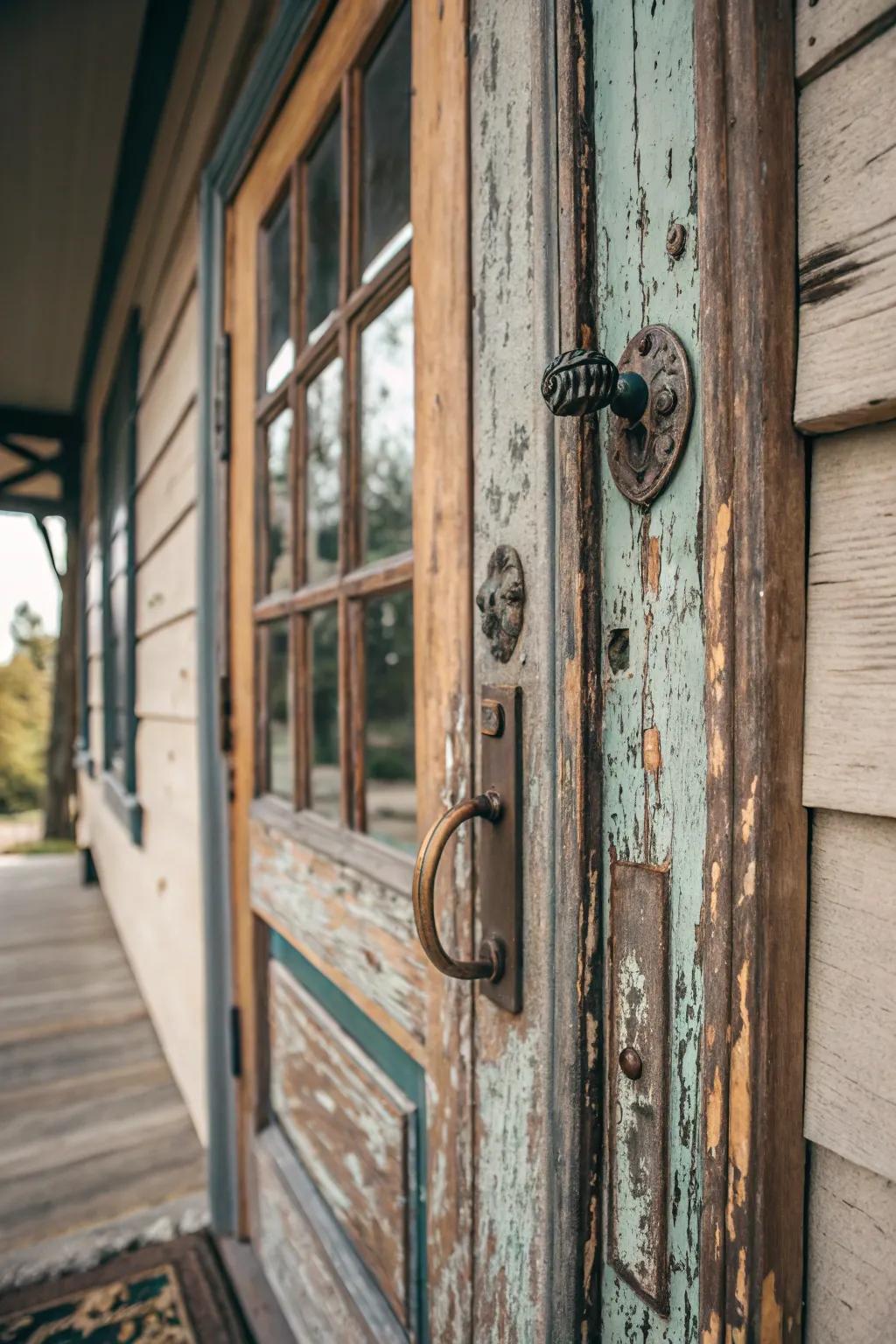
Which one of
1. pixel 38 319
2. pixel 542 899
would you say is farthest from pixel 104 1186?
pixel 38 319

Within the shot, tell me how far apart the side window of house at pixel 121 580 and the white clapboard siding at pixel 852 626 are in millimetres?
2673

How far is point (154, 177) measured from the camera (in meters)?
2.42

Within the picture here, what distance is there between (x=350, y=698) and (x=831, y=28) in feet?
2.72

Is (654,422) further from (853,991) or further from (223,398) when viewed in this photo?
(223,398)

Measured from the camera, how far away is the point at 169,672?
221 centimetres

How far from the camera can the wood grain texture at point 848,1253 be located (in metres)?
0.39

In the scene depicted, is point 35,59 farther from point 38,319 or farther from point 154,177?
point 38,319

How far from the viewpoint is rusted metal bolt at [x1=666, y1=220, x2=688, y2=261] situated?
18.7 inches

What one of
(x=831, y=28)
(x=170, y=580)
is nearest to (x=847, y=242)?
(x=831, y=28)

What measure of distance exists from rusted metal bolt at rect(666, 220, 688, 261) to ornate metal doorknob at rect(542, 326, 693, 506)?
5 cm

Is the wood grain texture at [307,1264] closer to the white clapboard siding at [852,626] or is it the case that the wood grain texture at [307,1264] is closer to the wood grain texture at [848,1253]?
the wood grain texture at [848,1253]

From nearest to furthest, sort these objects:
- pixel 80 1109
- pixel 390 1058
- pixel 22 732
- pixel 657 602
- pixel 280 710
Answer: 1. pixel 657 602
2. pixel 390 1058
3. pixel 80 1109
4. pixel 280 710
5. pixel 22 732

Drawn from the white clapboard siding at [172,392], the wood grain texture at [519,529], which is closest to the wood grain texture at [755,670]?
the wood grain texture at [519,529]

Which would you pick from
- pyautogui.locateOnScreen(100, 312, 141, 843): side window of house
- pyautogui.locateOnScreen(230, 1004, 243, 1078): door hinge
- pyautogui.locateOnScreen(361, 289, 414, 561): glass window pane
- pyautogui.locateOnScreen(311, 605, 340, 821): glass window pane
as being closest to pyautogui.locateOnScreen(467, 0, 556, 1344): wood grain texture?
pyautogui.locateOnScreen(230, 1004, 243, 1078): door hinge
